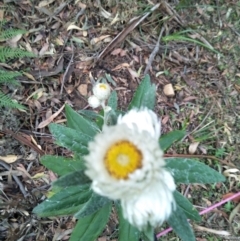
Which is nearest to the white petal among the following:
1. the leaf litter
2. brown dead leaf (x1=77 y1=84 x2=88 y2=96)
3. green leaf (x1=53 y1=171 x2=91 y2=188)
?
green leaf (x1=53 y1=171 x2=91 y2=188)

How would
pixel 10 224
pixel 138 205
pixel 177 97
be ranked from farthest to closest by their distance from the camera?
1. pixel 177 97
2. pixel 10 224
3. pixel 138 205

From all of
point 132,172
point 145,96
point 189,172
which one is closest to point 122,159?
point 132,172

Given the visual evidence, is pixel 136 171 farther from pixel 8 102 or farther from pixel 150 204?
pixel 8 102

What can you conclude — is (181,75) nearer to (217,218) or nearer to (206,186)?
(206,186)

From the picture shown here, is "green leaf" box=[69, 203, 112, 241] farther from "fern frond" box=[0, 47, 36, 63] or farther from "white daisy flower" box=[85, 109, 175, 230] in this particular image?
"fern frond" box=[0, 47, 36, 63]

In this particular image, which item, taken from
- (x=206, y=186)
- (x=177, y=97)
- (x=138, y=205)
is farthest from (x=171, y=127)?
(x=138, y=205)

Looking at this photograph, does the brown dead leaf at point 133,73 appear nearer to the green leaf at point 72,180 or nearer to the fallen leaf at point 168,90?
the fallen leaf at point 168,90
